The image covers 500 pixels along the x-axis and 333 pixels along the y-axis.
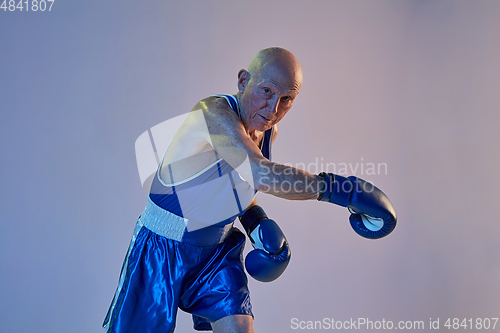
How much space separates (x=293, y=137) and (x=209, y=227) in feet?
5.14

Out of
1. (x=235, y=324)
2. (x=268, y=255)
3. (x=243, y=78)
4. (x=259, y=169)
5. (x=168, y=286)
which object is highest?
(x=243, y=78)

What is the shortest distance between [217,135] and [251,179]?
0.67ft

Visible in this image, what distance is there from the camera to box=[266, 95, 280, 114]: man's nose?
1.68 m

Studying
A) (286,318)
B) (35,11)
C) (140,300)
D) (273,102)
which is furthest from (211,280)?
(35,11)

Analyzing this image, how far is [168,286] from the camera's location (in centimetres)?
190

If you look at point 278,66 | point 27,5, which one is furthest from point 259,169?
point 27,5

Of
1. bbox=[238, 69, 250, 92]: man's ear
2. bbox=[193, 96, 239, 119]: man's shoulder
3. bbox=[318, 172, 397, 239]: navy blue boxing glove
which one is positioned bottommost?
bbox=[318, 172, 397, 239]: navy blue boxing glove

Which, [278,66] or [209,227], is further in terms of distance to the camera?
[209,227]

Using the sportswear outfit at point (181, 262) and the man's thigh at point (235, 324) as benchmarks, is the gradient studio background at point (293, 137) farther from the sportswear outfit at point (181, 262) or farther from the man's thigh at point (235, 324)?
the man's thigh at point (235, 324)

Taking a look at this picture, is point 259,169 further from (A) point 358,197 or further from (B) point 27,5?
(B) point 27,5

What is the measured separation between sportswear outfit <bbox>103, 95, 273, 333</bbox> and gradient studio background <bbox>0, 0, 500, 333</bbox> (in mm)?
1188

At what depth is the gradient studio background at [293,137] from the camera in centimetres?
290

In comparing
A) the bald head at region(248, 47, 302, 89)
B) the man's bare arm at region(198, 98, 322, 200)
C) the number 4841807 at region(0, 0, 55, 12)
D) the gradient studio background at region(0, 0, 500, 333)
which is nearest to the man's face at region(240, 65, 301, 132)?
the bald head at region(248, 47, 302, 89)

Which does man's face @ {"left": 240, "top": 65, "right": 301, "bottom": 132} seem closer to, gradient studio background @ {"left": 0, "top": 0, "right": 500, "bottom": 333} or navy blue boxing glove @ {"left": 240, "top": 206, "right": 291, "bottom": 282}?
navy blue boxing glove @ {"left": 240, "top": 206, "right": 291, "bottom": 282}
